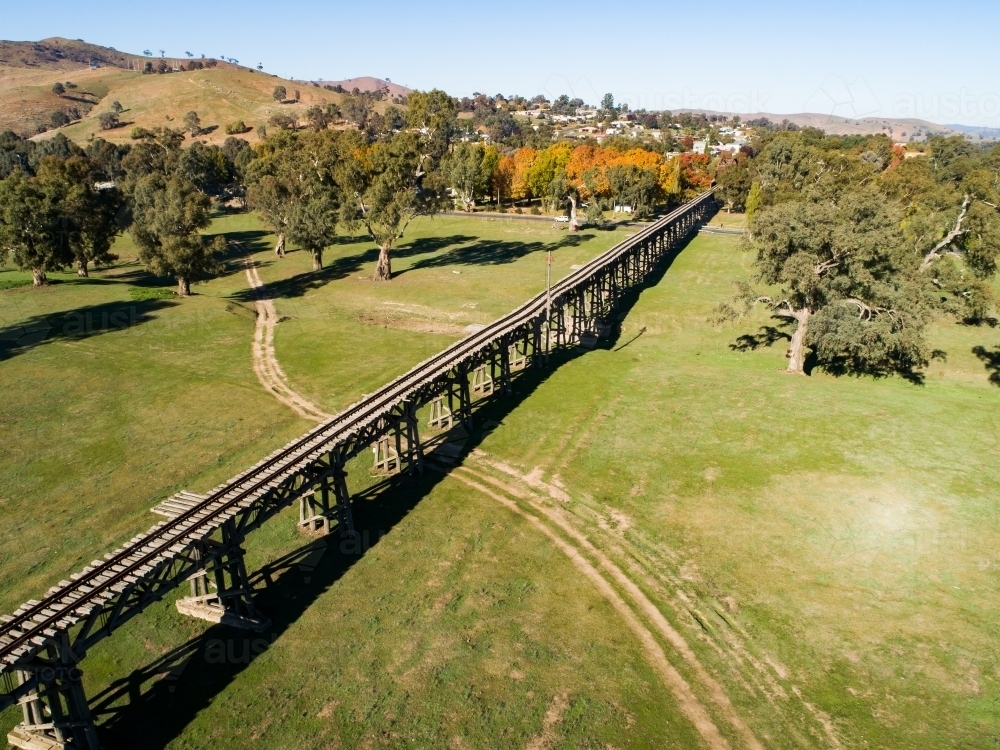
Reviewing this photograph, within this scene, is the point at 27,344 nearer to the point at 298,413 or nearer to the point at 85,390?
the point at 85,390

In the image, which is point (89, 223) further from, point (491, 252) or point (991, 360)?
point (991, 360)

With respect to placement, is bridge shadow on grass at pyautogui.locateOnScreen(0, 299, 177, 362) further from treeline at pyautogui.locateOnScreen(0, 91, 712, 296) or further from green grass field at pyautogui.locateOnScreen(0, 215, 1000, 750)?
treeline at pyautogui.locateOnScreen(0, 91, 712, 296)

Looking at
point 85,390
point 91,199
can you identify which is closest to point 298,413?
point 85,390

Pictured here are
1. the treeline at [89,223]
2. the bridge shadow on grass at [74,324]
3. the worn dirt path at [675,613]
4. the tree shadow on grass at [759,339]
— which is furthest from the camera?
the treeline at [89,223]

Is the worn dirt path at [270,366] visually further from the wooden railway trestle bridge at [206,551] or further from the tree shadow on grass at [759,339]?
the tree shadow on grass at [759,339]

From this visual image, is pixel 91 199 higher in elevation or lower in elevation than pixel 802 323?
higher


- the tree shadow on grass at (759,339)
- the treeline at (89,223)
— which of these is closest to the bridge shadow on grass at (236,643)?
the tree shadow on grass at (759,339)
